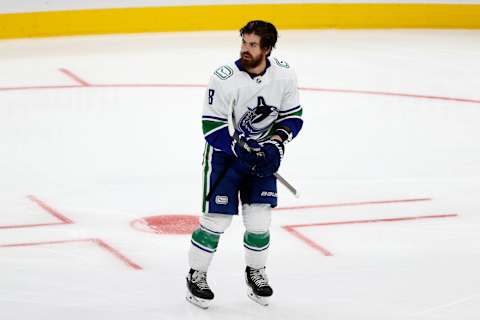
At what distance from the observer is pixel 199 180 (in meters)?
8.00

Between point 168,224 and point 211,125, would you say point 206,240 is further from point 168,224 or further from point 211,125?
point 168,224

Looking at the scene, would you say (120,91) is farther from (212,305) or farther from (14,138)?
(212,305)

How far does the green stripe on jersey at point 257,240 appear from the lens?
5359mm

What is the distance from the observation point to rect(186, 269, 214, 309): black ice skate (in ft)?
17.6

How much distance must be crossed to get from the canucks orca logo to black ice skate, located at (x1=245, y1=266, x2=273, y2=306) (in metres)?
0.66

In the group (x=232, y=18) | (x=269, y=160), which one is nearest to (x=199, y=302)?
(x=269, y=160)

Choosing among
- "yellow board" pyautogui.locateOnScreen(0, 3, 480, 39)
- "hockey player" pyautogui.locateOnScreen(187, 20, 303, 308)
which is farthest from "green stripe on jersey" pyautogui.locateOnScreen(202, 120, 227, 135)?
"yellow board" pyautogui.locateOnScreen(0, 3, 480, 39)

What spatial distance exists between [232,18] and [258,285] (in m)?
9.72

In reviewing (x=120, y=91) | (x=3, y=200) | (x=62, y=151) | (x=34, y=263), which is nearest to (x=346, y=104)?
(x=120, y=91)

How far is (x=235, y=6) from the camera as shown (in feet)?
48.6

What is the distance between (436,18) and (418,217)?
28.5 feet

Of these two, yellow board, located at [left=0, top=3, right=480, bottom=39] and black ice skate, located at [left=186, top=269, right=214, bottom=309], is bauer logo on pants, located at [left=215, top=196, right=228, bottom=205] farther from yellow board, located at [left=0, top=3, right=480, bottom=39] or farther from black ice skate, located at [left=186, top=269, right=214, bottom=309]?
yellow board, located at [left=0, top=3, right=480, bottom=39]

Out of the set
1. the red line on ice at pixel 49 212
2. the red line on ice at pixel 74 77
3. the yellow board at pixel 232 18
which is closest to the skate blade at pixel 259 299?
the red line on ice at pixel 49 212

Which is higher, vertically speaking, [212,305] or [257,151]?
[257,151]
